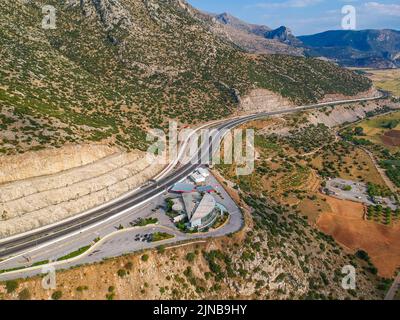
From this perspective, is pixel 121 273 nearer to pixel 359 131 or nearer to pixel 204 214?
pixel 204 214

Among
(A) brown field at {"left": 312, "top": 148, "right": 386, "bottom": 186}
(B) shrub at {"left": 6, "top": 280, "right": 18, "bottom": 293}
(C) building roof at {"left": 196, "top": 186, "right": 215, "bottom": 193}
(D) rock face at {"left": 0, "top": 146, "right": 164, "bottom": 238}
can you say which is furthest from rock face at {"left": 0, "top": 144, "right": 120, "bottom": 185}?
(A) brown field at {"left": 312, "top": 148, "right": 386, "bottom": 186}

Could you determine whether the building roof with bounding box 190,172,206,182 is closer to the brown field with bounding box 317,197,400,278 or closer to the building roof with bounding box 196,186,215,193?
the building roof with bounding box 196,186,215,193

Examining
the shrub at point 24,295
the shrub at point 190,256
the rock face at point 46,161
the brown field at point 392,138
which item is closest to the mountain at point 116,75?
the rock face at point 46,161

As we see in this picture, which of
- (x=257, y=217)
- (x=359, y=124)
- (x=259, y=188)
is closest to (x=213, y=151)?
(x=259, y=188)

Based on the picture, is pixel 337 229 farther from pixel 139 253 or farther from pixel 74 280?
pixel 74 280

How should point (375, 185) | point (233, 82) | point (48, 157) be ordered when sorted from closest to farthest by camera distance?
point (48, 157)
point (375, 185)
point (233, 82)

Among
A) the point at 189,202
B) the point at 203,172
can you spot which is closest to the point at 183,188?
the point at 189,202
